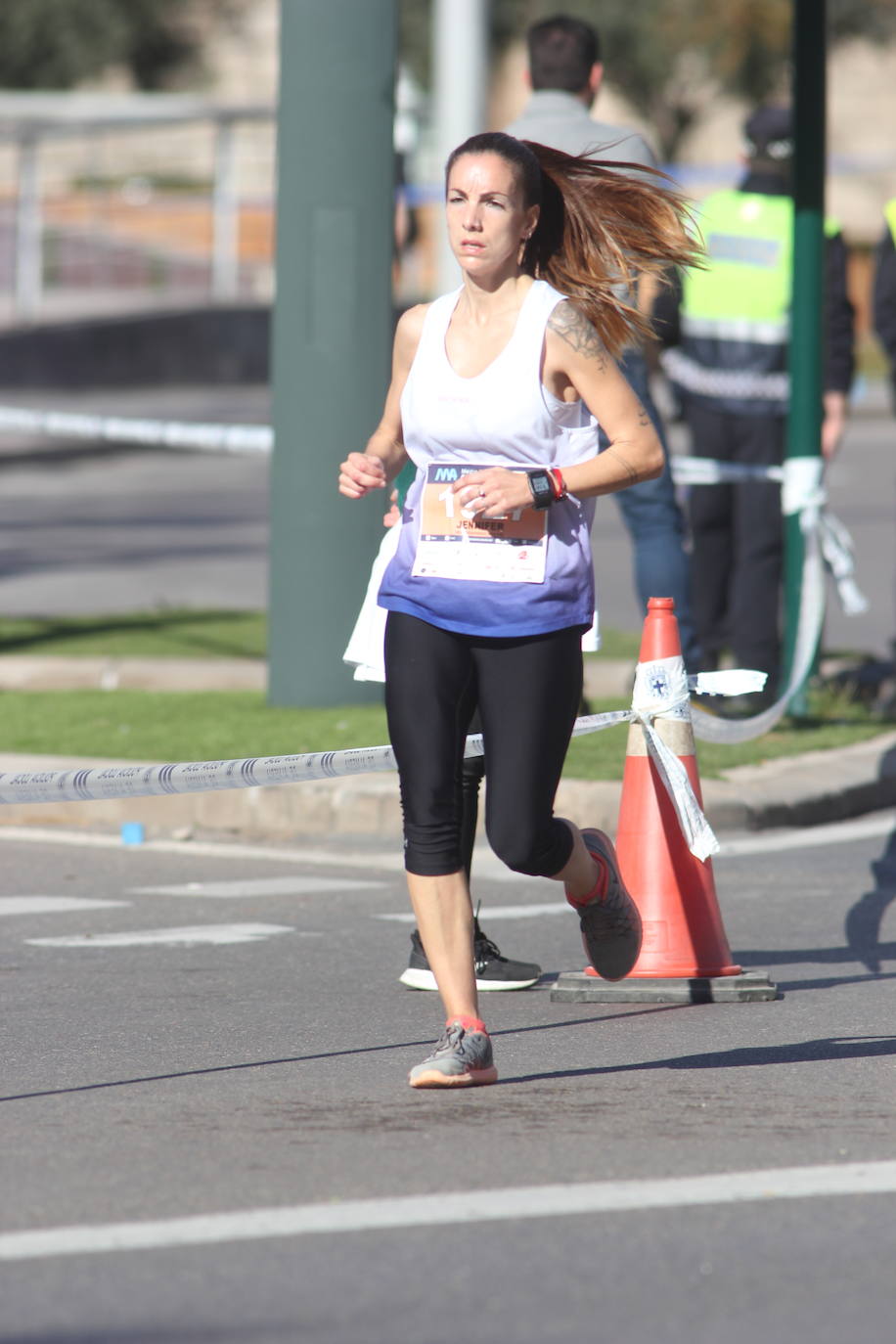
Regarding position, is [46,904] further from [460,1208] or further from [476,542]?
[460,1208]

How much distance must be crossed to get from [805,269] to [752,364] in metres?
0.75

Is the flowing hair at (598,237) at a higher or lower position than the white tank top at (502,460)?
higher

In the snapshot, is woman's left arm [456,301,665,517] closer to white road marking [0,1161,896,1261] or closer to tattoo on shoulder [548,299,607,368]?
tattoo on shoulder [548,299,607,368]

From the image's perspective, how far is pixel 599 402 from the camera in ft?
16.7

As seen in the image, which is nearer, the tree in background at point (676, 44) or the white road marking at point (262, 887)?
the white road marking at point (262, 887)

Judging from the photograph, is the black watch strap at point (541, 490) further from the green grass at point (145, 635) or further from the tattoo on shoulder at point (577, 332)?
the green grass at point (145, 635)

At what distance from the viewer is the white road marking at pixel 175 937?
6742 millimetres

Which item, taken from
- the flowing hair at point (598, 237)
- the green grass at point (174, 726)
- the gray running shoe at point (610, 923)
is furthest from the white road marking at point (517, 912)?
the flowing hair at point (598, 237)

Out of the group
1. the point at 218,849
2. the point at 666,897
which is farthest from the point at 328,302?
the point at 666,897

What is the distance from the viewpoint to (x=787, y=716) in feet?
32.8

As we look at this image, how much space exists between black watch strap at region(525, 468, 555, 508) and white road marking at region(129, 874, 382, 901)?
111 inches

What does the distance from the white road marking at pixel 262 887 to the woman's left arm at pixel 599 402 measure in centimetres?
275

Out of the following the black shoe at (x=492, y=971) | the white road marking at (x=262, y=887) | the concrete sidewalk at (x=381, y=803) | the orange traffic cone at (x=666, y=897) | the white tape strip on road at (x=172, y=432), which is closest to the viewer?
the orange traffic cone at (x=666, y=897)

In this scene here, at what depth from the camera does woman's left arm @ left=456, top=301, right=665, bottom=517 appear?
504 centimetres
